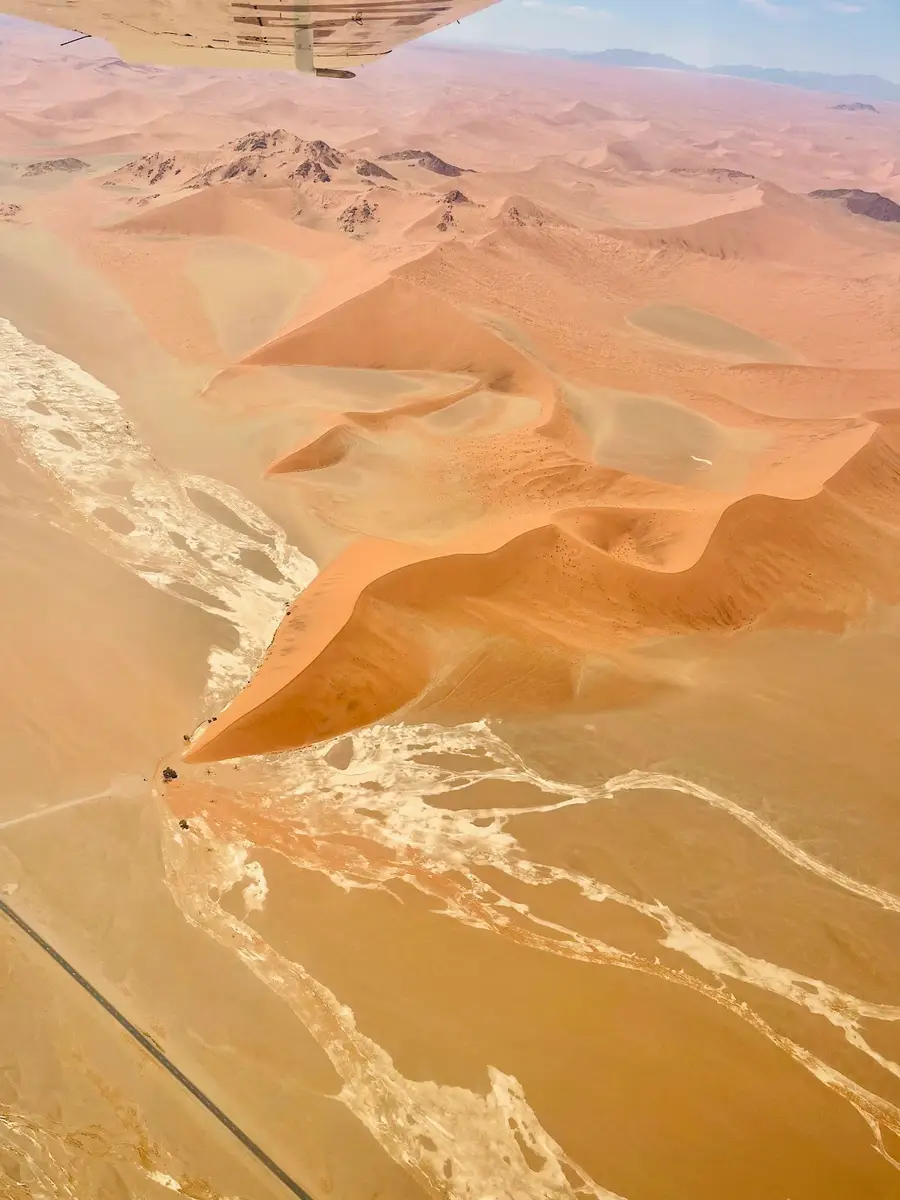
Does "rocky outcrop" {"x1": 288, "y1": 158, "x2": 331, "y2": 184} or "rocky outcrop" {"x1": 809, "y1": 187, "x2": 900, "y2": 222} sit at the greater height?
"rocky outcrop" {"x1": 288, "y1": 158, "x2": 331, "y2": 184}

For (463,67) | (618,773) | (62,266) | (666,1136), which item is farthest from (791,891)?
(463,67)

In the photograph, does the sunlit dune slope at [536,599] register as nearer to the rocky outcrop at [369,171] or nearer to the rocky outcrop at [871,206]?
the rocky outcrop at [369,171]

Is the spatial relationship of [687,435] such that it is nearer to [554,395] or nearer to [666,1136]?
[554,395]

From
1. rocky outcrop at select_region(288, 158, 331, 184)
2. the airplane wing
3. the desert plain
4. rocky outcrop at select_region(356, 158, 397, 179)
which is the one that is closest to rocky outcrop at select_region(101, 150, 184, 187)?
rocky outcrop at select_region(288, 158, 331, 184)

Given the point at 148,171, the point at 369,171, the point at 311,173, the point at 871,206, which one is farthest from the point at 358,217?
the point at 871,206

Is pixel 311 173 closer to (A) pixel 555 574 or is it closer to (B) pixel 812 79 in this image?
(A) pixel 555 574

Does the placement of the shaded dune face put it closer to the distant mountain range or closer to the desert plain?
the desert plain
